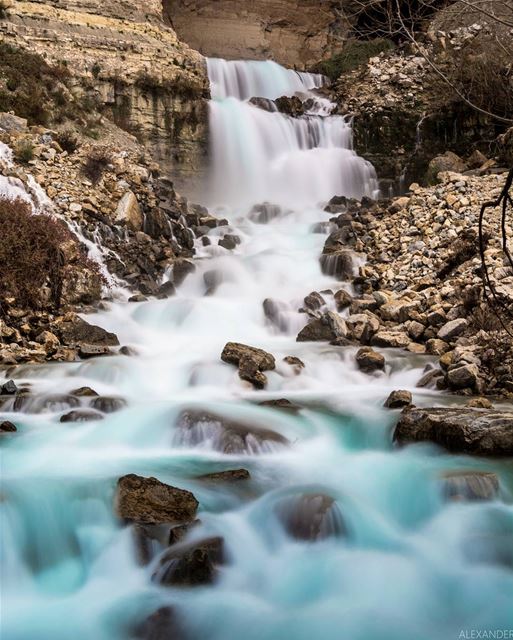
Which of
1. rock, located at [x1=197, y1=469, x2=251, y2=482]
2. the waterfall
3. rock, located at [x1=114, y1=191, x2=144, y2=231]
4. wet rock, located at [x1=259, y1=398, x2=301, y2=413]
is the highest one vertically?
the waterfall

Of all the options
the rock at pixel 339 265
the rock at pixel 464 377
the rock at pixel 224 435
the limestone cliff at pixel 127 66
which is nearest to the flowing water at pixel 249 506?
the rock at pixel 224 435

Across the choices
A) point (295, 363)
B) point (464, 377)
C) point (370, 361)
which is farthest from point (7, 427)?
point (464, 377)

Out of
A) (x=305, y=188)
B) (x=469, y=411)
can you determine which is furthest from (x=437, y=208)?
(x=469, y=411)

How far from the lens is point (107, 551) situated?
4.42m

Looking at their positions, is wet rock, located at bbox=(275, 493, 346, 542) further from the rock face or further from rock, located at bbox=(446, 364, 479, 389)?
the rock face

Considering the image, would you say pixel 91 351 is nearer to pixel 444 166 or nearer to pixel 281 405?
pixel 281 405

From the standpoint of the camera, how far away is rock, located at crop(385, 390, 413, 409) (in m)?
6.95

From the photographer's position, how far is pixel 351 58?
69.8 feet

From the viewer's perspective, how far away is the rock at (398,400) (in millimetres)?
6949

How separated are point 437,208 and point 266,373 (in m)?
5.76

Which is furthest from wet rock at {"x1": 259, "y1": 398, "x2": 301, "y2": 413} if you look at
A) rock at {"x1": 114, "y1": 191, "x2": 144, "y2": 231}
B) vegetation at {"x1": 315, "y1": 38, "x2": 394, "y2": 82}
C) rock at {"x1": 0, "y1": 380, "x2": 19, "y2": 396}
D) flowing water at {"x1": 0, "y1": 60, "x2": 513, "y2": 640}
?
vegetation at {"x1": 315, "y1": 38, "x2": 394, "y2": 82}

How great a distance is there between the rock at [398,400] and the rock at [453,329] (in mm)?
1937

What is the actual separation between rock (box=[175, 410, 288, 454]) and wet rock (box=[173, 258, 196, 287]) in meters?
5.04

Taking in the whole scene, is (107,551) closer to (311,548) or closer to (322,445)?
(311,548)
